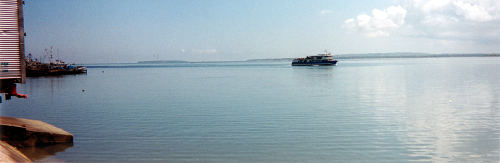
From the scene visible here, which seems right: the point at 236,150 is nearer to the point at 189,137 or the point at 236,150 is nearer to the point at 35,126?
the point at 189,137

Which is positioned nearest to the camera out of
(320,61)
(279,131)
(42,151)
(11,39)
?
(42,151)

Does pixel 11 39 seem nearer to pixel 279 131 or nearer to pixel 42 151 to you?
pixel 42 151

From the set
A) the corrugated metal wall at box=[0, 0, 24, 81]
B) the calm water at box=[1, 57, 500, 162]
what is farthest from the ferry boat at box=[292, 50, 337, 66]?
the corrugated metal wall at box=[0, 0, 24, 81]

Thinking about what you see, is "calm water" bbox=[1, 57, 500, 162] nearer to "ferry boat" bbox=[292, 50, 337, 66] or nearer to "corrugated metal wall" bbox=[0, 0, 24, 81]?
"corrugated metal wall" bbox=[0, 0, 24, 81]

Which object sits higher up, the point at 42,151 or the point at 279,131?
the point at 279,131

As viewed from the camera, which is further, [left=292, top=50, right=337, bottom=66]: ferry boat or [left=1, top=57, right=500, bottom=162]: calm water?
[left=292, top=50, right=337, bottom=66]: ferry boat

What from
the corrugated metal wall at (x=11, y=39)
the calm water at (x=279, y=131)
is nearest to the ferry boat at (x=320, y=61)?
the calm water at (x=279, y=131)

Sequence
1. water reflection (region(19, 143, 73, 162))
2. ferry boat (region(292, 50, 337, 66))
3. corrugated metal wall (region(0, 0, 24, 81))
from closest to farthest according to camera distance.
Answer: water reflection (region(19, 143, 73, 162)) < corrugated metal wall (region(0, 0, 24, 81)) < ferry boat (region(292, 50, 337, 66))

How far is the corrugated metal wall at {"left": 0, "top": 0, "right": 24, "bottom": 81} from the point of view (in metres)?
15.6

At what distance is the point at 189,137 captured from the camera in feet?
57.4

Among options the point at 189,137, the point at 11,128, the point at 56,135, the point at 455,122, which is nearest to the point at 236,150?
the point at 189,137

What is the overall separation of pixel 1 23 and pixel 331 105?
20.7 metres

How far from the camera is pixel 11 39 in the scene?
15.7 metres

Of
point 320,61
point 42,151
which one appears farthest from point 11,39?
point 320,61
